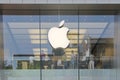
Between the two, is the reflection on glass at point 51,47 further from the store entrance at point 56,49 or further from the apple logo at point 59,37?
the apple logo at point 59,37

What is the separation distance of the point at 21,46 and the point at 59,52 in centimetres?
182

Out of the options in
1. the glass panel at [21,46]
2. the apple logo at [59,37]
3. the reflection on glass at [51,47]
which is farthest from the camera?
the reflection on glass at [51,47]

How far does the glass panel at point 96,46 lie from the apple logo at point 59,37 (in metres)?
1.17

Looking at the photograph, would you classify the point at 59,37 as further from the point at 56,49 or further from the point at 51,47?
the point at 51,47

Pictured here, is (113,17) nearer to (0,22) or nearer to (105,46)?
(105,46)

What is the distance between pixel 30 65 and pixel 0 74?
1454mm

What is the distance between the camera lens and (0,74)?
1423 centimetres

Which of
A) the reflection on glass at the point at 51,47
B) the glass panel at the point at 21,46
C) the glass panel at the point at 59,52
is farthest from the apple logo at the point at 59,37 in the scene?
the glass panel at the point at 21,46

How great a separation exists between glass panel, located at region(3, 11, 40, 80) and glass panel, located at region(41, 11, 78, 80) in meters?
0.33

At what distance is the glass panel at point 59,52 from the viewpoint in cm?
1436

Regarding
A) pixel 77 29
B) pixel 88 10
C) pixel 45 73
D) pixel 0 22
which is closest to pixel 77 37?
pixel 77 29

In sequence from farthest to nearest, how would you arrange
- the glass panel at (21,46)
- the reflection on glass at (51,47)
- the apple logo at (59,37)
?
the reflection on glass at (51,47)
the glass panel at (21,46)
the apple logo at (59,37)

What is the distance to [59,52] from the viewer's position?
1443cm

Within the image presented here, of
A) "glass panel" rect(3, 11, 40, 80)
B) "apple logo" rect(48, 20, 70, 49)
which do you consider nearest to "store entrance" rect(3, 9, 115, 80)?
"glass panel" rect(3, 11, 40, 80)
